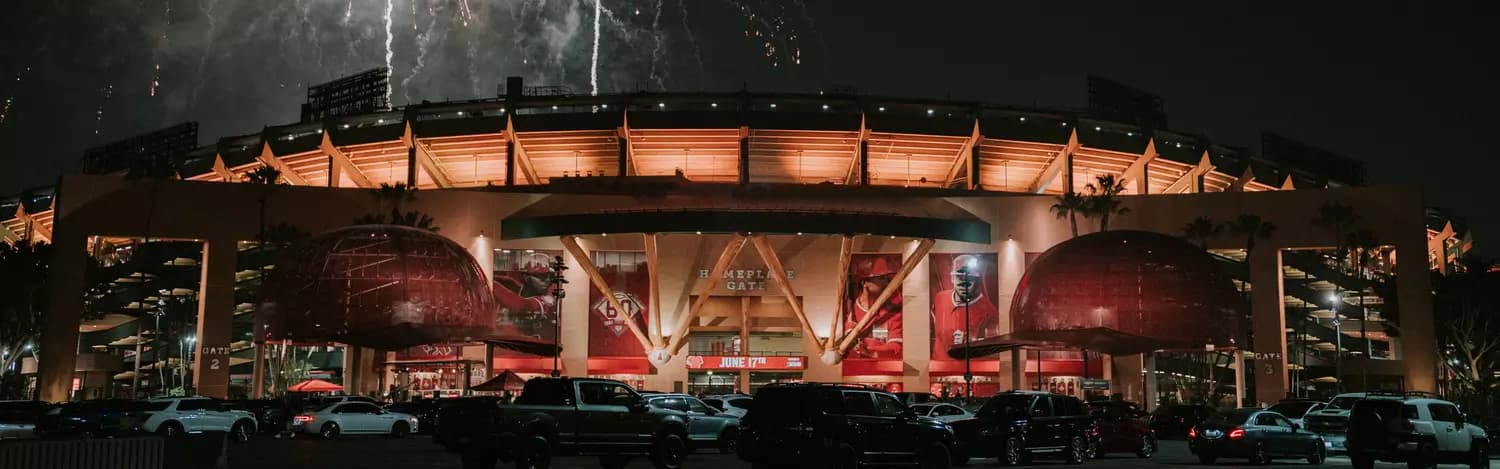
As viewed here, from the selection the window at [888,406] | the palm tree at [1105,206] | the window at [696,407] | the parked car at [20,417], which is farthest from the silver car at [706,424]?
the palm tree at [1105,206]

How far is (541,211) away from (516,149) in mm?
9002

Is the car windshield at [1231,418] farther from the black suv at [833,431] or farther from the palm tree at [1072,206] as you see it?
the palm tree at [1072,206]

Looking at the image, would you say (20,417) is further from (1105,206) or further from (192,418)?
(1105,206)

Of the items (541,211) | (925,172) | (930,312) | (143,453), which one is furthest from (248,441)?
(925,172)

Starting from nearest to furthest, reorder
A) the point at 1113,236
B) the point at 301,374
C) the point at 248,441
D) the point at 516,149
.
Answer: the point at 248,441, the point at 1113,236, the point at 516,149, the point at 301,374

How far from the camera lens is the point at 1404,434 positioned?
78.3 ft

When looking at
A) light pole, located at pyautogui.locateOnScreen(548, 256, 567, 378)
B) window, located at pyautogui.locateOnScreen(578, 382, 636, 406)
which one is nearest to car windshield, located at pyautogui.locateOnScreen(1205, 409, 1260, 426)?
window, located at pyautogui.locateOnScreen(578, 382, 636, 406)

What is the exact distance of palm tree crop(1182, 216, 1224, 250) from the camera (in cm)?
7381

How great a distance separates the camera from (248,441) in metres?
37.3

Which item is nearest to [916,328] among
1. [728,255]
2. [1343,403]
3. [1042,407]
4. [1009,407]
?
[728,255]

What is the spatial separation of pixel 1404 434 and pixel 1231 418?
532 cm

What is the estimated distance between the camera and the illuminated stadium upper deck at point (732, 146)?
81.2 meters

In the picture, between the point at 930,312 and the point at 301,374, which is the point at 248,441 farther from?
the point at 301,374

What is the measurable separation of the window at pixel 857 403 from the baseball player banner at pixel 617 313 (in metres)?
53.4
